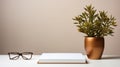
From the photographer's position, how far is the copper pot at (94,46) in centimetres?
130

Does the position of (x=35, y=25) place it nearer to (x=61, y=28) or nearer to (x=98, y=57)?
(x=61, y=28)

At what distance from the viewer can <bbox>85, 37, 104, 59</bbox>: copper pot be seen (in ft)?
4.27

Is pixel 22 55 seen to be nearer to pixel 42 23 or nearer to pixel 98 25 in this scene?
pixel 98 25

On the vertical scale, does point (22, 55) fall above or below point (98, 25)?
below

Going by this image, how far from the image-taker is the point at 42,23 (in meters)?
1.87

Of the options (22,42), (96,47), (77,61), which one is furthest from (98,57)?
(22,42)

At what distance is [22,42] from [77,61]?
771 millimetres

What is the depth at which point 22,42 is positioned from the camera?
188cm

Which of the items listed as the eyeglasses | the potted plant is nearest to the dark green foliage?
the potted plant

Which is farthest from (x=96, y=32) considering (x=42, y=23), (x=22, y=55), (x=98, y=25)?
→ (x=42, y=23)

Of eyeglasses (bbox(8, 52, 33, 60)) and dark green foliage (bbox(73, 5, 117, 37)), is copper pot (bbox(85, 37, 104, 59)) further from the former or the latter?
eyeglasses (bbox(8, 52, 33, 60))

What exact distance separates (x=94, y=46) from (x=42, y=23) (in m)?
0.65

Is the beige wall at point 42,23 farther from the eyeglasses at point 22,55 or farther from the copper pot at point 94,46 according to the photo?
the copper pot at point 94,46

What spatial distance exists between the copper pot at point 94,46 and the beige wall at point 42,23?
1.83 feet
